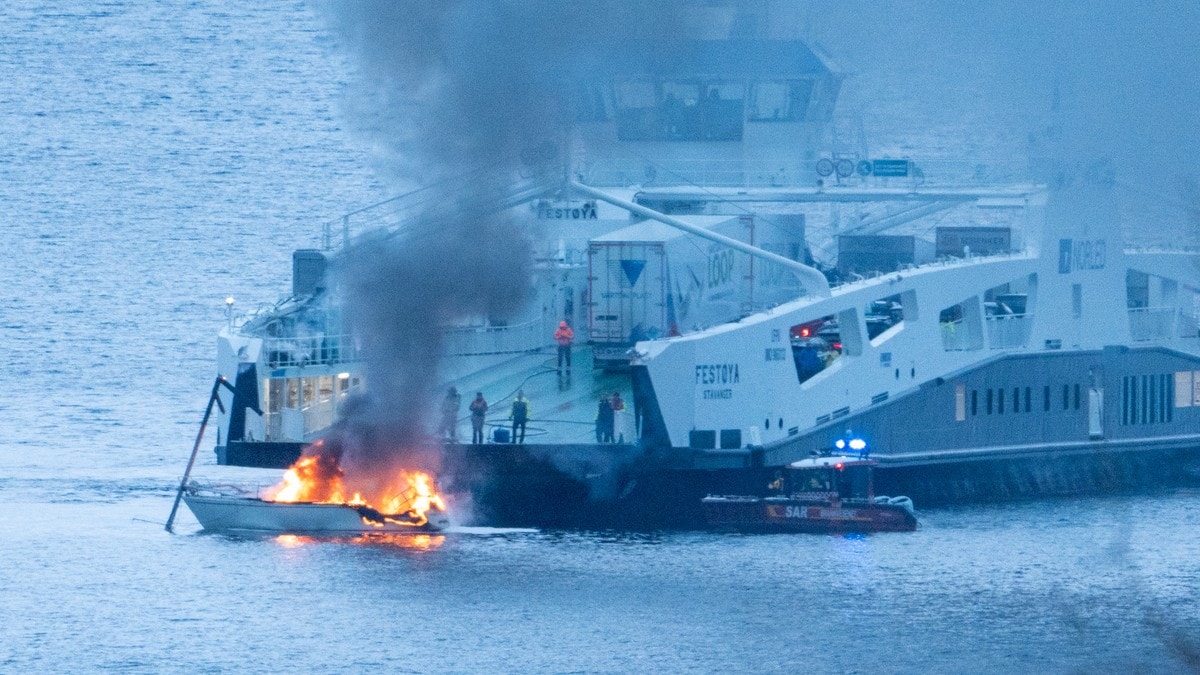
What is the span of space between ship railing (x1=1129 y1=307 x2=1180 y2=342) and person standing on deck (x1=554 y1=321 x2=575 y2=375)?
14903 mm

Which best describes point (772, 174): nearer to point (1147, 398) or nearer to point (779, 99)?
point (779, 99)

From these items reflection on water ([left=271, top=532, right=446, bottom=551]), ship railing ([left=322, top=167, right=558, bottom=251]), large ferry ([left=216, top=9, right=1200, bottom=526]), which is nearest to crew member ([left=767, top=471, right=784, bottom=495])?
large ferry ([left=216, top=9, right=1200, bottom=526])

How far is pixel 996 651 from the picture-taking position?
41.6 m

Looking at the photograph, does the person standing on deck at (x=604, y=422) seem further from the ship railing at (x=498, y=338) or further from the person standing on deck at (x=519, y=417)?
the ship railing at (x=498, y=338)

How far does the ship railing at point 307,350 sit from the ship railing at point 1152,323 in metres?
19.6

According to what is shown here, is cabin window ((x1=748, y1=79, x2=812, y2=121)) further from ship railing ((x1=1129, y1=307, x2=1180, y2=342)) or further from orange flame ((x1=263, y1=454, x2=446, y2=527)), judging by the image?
orange flame ((x1=263, y1=454, x2=446, y2=527))

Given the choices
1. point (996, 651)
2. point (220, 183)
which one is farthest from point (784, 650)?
point (220, 183)

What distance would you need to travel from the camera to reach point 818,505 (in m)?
50.9

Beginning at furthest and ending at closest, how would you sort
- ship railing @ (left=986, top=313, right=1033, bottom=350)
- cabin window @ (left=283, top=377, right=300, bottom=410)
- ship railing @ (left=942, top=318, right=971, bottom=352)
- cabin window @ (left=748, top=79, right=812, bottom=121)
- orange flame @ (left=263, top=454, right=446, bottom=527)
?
1. cabin window @ (left=748, top=79, right=812, bottom=121)
2. ship railing @ (left=986, top=313, right=1033, bottom=350)
3. ship railing @ (left=942, top=318, right=971, bottom=352)
4. cabin window @ (left=283, top=377, right=300, bottom=410)
5. orange flame @ (left=263, top=454, right=446, bottom=527)

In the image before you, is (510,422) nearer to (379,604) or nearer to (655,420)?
(655,420)

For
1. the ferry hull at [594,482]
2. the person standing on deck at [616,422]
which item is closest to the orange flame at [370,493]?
the ferry hull at [594,482]

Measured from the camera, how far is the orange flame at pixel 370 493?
50.2m

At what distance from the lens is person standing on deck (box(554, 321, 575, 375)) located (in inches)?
2092

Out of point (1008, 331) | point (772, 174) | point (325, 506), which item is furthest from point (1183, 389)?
point (325, 506)
